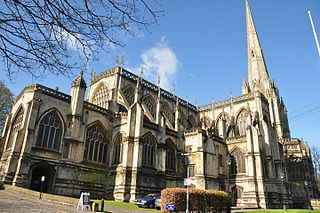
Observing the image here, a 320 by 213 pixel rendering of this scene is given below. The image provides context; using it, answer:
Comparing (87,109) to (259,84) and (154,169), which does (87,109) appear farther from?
(259,84)

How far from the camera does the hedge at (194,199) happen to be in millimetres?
15477

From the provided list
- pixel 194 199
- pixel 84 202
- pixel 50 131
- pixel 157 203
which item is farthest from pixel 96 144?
pixel 194 199

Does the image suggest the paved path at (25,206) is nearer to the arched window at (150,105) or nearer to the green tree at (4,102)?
the green tree at (4,102)

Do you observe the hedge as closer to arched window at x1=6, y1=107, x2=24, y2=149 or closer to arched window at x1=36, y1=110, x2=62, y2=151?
arched window at x1=36, y1=110, x2=62, y2=151

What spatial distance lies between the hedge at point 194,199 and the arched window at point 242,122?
23.2m

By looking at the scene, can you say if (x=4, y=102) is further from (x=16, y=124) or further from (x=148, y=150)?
(x=148, y=150)

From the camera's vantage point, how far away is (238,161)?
114 feet

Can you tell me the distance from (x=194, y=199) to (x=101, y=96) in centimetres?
2152

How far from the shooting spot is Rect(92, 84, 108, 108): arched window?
32781mm

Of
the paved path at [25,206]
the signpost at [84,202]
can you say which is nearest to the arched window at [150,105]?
the paved path at [25,206]

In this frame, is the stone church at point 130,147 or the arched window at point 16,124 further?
the arched window at point 16,124

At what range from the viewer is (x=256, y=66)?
54.8 metres

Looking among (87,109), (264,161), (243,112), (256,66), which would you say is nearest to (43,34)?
(87,109)

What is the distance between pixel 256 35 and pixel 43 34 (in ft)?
210
